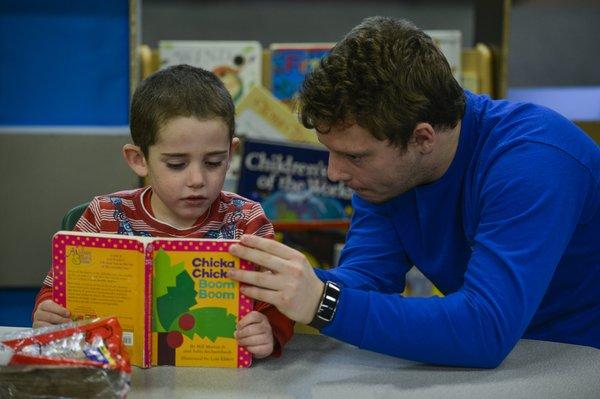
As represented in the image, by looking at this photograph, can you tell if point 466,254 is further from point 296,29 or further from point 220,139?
point 296,29

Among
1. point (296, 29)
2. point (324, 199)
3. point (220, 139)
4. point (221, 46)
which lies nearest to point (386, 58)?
point (220, 139)

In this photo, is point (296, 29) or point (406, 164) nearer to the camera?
point (406, 164)

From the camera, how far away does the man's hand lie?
1317mm

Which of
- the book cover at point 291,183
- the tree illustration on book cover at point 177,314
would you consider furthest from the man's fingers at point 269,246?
the book cover at point 291,183

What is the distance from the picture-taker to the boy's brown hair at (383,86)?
58.4 inches

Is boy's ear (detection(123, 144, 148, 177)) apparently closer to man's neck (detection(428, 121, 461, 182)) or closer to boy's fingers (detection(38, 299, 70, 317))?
boy's fingers (detection(38, 299, 70, 317))

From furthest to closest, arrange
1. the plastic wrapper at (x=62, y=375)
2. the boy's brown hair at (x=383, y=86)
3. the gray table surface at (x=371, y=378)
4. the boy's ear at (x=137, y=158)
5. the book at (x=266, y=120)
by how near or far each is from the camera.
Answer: the book at (x=266, y=120)
the boy's ear at (x=137, y=158)
the boy's brown hair at (x=383, y=86)
the gray table surface at (x=371, y=378)
the plastic wrapper at (x=62, y=375)

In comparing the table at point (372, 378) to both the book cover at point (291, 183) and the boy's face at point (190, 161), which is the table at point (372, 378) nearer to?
the boy's face at point (190, 161)

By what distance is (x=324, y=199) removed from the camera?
307 centimetres

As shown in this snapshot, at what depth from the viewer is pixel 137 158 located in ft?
5.60

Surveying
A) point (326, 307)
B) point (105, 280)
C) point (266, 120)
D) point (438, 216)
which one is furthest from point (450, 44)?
point (105, 280)


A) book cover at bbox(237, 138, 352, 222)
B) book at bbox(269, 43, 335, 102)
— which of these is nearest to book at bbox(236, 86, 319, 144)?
book at bbox(269, 43, 335, 102)

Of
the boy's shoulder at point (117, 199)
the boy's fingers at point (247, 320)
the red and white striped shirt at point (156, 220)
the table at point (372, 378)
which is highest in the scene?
the boy's shoulder at point (117, 199)

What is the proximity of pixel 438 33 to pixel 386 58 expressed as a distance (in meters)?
2.00
